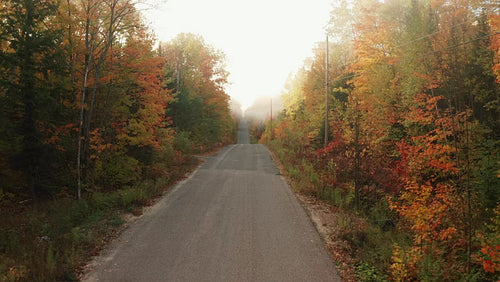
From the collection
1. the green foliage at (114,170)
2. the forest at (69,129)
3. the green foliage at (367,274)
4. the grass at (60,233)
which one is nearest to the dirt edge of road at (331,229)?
the green foliage at (367,274)

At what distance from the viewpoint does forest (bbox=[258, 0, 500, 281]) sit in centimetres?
578

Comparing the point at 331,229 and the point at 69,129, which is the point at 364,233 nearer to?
the point at 331,229

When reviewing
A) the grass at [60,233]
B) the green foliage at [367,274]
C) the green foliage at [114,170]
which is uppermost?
the green foliage at [114,170]

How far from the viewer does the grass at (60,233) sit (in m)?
5.30

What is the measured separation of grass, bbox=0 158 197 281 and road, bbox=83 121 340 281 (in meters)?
0.52

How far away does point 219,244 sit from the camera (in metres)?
6.79

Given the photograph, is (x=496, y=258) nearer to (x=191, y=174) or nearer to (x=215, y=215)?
(x=215, y=215)

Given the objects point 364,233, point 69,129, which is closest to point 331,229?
point 364,233

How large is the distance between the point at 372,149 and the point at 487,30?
21.9ft

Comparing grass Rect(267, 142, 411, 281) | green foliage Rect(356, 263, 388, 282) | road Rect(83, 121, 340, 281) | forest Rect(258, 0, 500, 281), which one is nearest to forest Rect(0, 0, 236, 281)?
road Rect(83, 121, 340, 281)

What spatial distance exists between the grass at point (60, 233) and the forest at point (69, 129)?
3 cm

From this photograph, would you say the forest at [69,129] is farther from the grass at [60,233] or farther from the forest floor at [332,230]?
the forest floor at [332,230]

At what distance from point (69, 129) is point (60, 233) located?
604 cm

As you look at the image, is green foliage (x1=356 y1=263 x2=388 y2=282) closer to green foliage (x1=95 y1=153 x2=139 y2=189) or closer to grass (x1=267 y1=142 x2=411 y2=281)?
grass (x1=267 y1=142 x2=411 y2=281)
